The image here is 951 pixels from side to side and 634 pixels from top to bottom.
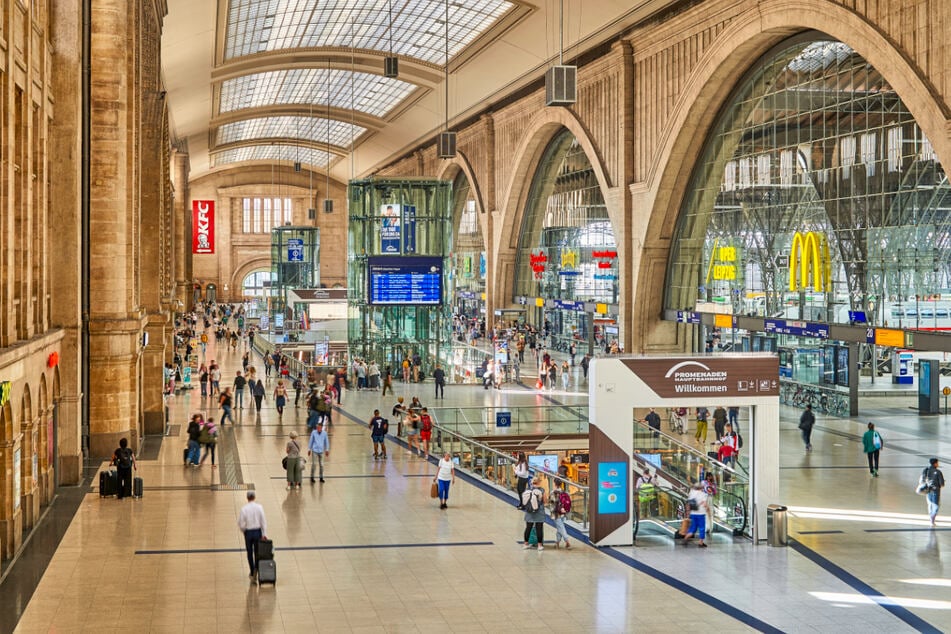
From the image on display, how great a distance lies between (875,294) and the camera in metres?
28.2

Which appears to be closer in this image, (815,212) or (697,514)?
(697,514)

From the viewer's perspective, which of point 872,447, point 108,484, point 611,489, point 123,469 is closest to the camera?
point 611,489

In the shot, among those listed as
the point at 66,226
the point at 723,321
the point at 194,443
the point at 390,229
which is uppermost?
the point at 390,229

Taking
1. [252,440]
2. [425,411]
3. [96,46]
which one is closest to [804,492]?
[425,411]

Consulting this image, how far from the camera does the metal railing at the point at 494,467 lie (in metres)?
17.9

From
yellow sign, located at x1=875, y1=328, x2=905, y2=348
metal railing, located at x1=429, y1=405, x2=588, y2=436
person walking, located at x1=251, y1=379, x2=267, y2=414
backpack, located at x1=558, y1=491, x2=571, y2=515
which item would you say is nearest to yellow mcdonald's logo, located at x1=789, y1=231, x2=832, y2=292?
yellow sign, located at x1=875, y1=328, x2=905, y2=348

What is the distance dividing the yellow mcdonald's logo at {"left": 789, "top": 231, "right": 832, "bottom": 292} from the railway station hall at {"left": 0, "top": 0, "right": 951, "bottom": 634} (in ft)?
0.30

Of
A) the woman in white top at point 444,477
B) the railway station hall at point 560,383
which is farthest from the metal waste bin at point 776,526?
the woman in white top at point 444,477

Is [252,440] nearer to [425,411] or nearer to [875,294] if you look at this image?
[425,411]

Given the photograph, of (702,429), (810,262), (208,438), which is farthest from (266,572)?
(810,262)

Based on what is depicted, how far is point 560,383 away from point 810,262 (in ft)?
38.8

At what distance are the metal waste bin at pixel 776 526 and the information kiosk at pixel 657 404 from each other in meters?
0.29

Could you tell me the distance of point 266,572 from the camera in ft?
42.1

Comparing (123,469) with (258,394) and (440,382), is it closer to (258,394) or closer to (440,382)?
(258,394)
